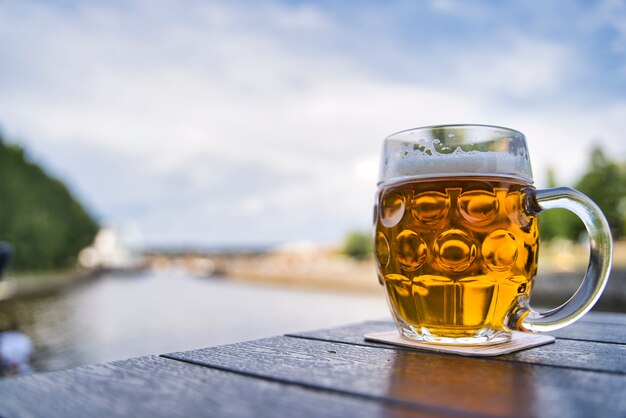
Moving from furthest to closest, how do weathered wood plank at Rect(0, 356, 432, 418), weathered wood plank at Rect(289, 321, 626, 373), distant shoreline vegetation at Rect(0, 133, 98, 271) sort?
distant shoreline vegetation at Rect(0, 133, 98, 271) < weathered wood plank at Rect(289, 321, 626, 373) < weathered wood plank at Rect(0, 356, 432, 418)

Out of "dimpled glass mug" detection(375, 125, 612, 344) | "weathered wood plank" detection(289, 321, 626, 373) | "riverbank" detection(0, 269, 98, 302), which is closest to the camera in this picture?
"weathered wood plank" detection(289, 321, 626, 373)

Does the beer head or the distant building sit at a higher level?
the beer head

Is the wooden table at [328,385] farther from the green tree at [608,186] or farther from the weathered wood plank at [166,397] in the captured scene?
the green tree at [608,186]

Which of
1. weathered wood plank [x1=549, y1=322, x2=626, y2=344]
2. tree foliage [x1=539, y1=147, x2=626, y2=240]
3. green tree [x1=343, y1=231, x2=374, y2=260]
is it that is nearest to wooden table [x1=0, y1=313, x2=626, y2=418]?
weathered wood plank [x1=549, y1=322, x2=626, y2=344]

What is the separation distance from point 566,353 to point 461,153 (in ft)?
0.88

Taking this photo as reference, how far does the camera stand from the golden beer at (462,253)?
2.43 feet

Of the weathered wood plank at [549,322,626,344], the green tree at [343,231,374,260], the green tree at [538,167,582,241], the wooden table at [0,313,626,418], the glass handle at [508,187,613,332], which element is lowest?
the green tree at [343,231,374,260]

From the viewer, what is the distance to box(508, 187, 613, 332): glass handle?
0.69 m

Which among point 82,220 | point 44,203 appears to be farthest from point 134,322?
point 82,220

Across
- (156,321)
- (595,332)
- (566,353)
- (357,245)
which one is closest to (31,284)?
(156,321)

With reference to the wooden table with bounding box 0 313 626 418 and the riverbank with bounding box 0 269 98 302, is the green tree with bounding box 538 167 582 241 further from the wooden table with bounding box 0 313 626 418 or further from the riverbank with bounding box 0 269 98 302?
the wooden table with bounding box 0 313 626 418

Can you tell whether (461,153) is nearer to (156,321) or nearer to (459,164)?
(459,164)

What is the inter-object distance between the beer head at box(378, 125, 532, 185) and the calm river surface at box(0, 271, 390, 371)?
11.4 m

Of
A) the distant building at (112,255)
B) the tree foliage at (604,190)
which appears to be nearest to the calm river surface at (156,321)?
the tree foliage at (604,190)
